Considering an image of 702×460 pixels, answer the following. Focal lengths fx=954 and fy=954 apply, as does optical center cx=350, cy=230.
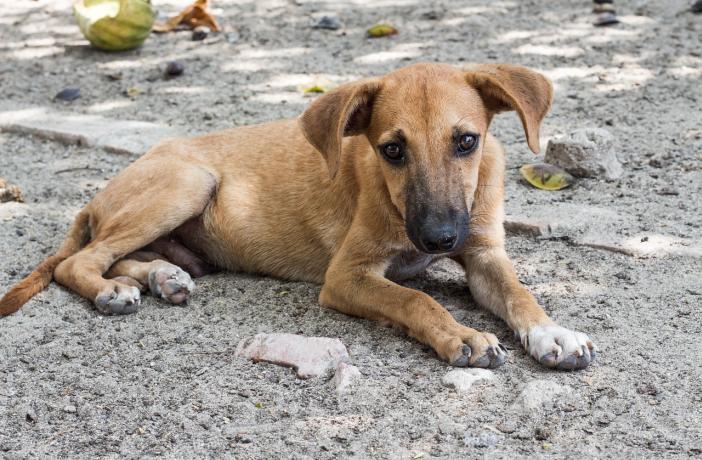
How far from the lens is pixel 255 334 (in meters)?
4.29

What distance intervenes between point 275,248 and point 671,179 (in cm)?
246

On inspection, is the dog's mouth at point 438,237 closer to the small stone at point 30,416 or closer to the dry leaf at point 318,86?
the small stone at point 30,416

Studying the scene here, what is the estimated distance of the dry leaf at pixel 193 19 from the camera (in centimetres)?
918

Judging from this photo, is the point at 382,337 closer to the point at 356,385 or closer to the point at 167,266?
the point at 356,385

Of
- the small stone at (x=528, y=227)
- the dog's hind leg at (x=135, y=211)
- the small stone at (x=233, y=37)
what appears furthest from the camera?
the small stone at (x=233, y=37)

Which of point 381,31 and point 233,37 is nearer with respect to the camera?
point 381,31

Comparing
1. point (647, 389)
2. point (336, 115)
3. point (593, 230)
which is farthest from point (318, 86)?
point (647, 389)

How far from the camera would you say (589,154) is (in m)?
5.82

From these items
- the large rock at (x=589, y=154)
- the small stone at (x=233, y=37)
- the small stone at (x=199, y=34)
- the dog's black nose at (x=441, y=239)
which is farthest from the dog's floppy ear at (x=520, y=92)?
the small stone at (x=199, y=34)

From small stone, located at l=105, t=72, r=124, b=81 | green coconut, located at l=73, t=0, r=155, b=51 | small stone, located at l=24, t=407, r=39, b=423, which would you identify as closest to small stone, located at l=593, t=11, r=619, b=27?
green coconut, located at l=73, t=0, r=155, b=51

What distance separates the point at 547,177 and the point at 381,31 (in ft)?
10.6

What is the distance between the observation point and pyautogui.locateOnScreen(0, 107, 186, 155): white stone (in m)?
6.72

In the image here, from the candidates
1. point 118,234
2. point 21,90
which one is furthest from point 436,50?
point 118,234

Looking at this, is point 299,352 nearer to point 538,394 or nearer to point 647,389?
point 538,394
